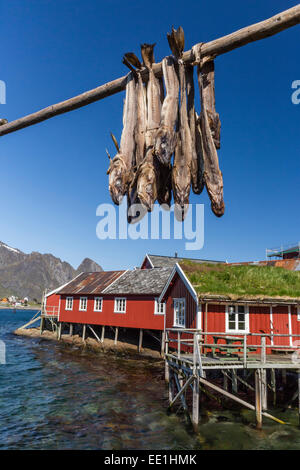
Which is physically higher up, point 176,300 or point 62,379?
point 176,300

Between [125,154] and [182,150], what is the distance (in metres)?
0.31

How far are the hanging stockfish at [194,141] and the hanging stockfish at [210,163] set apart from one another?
5 cm

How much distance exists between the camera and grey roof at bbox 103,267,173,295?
32.9 m

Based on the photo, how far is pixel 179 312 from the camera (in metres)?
23.3

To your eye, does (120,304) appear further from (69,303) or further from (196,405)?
(196,405)

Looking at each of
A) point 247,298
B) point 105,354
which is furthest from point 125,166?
point 105,354

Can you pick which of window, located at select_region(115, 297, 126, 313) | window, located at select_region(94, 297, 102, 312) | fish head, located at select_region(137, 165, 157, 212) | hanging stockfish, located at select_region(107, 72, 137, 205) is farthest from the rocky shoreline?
fish head, located at select_region(137, 165, 157, 212)

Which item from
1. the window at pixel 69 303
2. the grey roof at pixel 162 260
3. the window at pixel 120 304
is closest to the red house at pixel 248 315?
the window at pixel 120 304

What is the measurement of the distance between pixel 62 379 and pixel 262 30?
24.0 metres

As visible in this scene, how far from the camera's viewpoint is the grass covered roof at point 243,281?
19500 mm

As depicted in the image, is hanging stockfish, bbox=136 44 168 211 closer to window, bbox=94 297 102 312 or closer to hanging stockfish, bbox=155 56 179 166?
hanging stockfish, bbox=155 56 179 166

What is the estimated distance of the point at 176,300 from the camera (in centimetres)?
2398
